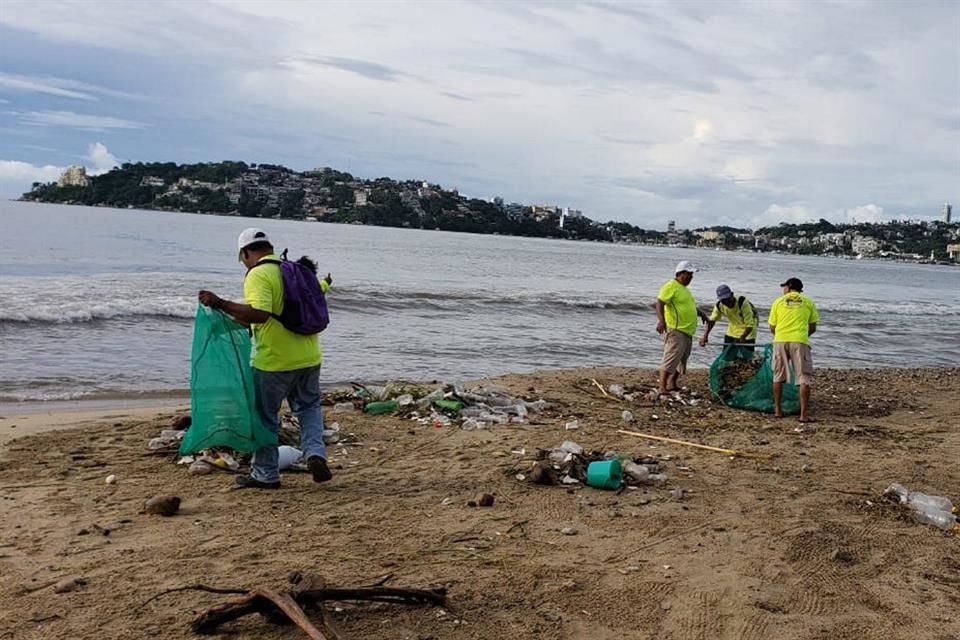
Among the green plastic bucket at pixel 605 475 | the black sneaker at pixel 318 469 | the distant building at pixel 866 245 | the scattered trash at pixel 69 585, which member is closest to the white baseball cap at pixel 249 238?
the black sneaker at pixel 318 469

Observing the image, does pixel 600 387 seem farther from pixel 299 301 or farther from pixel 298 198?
pixel 298 198

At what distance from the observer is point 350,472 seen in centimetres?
608

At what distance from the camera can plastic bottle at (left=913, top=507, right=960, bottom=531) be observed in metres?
5.25

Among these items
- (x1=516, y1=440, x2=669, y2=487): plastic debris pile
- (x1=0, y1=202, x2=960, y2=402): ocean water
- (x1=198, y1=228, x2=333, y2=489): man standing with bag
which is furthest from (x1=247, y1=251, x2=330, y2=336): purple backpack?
(x1=0, y1=202, x2=960, y2=402): ocean water

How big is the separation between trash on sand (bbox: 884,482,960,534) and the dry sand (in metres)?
0.15

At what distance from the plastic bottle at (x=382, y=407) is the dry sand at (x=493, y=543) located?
92 cm

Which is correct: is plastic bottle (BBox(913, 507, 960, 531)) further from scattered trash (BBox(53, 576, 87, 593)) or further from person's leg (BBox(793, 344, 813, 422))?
scattered trash (BBox(53, 576, 87, 593))

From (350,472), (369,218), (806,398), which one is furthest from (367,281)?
(369,218)

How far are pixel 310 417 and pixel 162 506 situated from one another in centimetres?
121

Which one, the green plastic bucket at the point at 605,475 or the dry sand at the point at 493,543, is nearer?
the dry sand at the point at 493,543

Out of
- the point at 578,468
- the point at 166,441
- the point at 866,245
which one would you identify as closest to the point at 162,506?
the point at 166,441

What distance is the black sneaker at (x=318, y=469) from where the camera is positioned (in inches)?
221

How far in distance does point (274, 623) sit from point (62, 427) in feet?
16.3

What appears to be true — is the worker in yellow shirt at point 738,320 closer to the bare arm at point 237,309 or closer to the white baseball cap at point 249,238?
the white baseball cap at point 249,238
